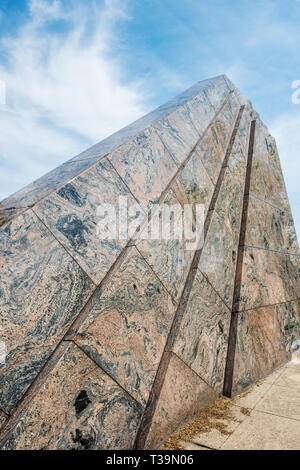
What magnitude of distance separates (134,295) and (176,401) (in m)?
1.32

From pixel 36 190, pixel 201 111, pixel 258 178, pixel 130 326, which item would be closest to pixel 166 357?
pixel 130 326

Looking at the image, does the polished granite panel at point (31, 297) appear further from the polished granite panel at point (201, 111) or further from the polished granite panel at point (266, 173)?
the polished granite panel at point (266, 173)

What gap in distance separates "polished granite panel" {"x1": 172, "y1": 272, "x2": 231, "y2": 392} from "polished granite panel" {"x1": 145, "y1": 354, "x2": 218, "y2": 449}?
0.13 m

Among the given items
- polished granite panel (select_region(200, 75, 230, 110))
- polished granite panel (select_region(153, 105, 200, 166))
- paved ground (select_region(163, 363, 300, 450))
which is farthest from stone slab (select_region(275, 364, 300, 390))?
polished granite panel (select_region(200, 75, 230, 110))

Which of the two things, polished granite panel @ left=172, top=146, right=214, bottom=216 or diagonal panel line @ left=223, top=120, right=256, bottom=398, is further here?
polished granite panel @ left=172, top=146, right=214, bottom=216

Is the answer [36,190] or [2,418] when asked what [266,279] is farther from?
[2,418]

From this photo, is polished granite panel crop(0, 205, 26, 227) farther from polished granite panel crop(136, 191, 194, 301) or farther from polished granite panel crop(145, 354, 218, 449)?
polished granite panel crop(145, 354, 218, 449)

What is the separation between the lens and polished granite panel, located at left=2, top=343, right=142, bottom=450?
2691 millimetres

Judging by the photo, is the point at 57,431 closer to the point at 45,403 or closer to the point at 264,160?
the point at 45,403

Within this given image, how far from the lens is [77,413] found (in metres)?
2.98

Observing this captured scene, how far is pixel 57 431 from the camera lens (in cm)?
280

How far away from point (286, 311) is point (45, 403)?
5504mm

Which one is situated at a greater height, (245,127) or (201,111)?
(245,127)
